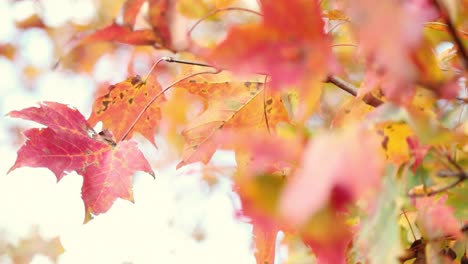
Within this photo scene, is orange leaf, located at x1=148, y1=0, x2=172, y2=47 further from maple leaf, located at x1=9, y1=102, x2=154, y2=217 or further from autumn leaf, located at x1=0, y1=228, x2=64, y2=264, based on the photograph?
autumn leaf, located at x1=0, y1=228, x2=64, y2=264

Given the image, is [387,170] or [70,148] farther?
[70,148]

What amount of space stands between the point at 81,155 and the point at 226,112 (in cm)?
23

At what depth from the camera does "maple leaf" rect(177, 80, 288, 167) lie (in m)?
0.89

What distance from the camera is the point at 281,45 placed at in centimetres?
44

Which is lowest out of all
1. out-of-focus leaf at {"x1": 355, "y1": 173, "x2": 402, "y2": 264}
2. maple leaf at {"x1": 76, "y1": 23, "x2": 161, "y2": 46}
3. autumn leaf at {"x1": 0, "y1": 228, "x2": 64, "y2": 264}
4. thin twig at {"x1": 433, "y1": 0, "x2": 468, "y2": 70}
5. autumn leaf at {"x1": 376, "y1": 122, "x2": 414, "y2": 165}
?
autumn leaf at {"x1": 0, "y1": 228, "x2": 64, "y2": 264}

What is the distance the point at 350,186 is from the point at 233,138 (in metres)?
0.09

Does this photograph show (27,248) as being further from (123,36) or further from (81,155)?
(123,36)

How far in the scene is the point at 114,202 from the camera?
86cm

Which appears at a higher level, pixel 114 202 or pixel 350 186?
pixel 350 186

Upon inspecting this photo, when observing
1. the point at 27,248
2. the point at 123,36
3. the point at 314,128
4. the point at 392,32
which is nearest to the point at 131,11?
the point at 123,36

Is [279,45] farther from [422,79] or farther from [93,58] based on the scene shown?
[93,58]

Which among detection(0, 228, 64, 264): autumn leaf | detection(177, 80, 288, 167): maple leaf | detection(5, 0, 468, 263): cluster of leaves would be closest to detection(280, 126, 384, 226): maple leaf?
detection(5, 0, 468, 263): cluster of leaves

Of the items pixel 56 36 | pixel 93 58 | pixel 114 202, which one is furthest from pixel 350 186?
pixel 93 58

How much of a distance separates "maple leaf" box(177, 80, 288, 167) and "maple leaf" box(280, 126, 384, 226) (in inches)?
19.4
